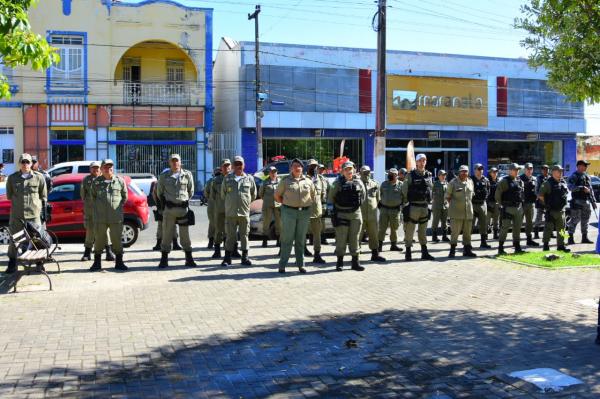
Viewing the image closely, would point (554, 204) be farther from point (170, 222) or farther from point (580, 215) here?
point (170, 222)

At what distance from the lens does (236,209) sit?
457 inches

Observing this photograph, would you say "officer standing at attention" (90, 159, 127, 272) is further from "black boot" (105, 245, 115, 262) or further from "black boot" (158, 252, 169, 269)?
"black boot" (105, 245, 115, 262)

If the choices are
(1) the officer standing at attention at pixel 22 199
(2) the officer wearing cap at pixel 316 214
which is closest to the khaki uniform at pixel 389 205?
(2) the officer wearing cap at pixel 316 214

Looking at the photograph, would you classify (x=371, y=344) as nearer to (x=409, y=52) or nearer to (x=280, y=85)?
(x=280, y=85)

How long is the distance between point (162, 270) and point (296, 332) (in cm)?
480

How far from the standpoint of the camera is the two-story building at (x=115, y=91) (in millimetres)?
31594

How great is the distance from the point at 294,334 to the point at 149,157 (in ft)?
90.3

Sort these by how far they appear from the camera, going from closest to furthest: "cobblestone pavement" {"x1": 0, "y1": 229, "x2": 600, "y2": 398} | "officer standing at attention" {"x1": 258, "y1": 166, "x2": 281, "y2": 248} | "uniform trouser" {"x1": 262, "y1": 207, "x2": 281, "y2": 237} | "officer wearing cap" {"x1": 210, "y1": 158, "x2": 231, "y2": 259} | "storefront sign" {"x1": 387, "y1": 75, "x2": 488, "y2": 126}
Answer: "cobblestone pavement" {"x1": 0, "y1": 229, "x2": 600, "y2": 398}
"officer wearing cap" {"x1": 210, "y1": 158, "x2": 231, "y2": 259}
"officer standing at attention" {"x1": 258, "y1": 166, "x2": 281, "y2": 248}
"uniform trouser" {"x1": 262, "y1": 207, "x2": 281, "y2": 237}
"storefront sign" {"x1": 387, "y1": 75, "x2": 488, "y2": 126}

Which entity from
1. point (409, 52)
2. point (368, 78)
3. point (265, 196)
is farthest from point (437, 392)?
point (409, 52)

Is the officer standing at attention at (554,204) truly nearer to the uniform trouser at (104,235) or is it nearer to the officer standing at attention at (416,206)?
the officer standing at attention at (416,206)

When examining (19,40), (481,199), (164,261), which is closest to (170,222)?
(164,261)

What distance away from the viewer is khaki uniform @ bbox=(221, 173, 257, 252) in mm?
11602

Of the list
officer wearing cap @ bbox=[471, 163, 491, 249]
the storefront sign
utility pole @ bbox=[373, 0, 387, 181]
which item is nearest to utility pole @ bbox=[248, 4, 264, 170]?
the storefront sign

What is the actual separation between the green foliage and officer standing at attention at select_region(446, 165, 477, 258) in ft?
13.9
